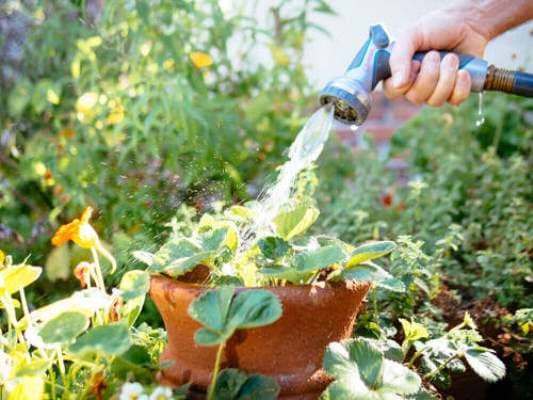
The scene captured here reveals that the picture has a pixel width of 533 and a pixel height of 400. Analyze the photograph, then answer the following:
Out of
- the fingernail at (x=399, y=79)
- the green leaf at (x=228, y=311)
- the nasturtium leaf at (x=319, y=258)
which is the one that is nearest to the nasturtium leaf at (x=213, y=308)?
the green leaf at (x=228, y=311)

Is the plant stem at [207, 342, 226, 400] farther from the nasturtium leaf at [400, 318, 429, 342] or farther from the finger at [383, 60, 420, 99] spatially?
the finger at [383, 60, 420, 99]

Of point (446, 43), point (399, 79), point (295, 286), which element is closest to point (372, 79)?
point (399, 79)

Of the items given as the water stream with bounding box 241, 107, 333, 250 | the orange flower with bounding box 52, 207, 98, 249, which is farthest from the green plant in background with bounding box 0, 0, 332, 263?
the orange flower with bounding box 52, 207, 98, 249

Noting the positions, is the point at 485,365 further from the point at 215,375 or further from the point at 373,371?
the point at 215,375

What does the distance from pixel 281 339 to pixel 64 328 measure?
0.89ft

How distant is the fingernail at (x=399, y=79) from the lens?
1.54 meters

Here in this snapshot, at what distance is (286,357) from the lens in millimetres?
1059

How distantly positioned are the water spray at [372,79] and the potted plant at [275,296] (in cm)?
37

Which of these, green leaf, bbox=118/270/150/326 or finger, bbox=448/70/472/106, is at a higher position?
finger, bbox=448/70/472/106

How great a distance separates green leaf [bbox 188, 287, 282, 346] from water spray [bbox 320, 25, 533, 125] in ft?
1.81

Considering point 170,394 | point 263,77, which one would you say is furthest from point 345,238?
point 170,394

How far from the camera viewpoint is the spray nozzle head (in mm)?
1423

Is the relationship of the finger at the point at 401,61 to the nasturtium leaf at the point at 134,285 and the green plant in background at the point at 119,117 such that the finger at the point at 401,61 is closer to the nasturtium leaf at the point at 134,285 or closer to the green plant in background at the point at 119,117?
the green plant in background at the point at 119,117

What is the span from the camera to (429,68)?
1.57 m
